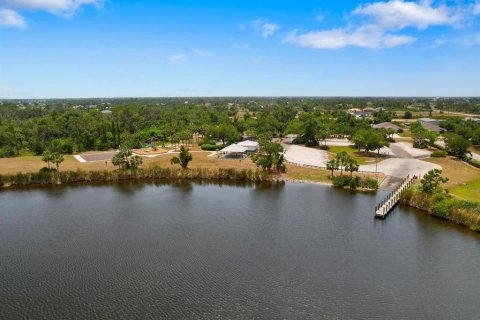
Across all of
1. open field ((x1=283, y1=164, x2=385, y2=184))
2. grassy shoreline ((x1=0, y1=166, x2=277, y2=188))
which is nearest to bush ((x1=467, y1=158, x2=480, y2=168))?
open field ((x1=283, y1=164, x2=385, y2=184))

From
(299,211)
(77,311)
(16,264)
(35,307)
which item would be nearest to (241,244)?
(299,211)

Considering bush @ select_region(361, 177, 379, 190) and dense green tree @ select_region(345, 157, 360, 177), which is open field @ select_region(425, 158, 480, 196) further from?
dense green tree @ select_region(345, 157, 360, 177)

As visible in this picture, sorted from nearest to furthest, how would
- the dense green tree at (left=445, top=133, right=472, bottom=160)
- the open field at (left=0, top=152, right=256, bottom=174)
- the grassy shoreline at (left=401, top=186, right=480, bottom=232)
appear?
1. the grassy shoreline at (left=401, top=186, right=480, bottom=232)
2. the open field at (left=0, top=152, right=256, bottom=174)
3. the dense green tree at (left=445, top=133, right=472, bottom=160)

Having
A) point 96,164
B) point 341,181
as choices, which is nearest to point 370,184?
point 341,181

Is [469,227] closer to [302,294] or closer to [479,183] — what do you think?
[479,183]

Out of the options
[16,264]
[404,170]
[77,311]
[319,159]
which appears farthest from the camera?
[319,159]

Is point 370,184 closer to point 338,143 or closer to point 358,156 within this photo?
point 358,156
